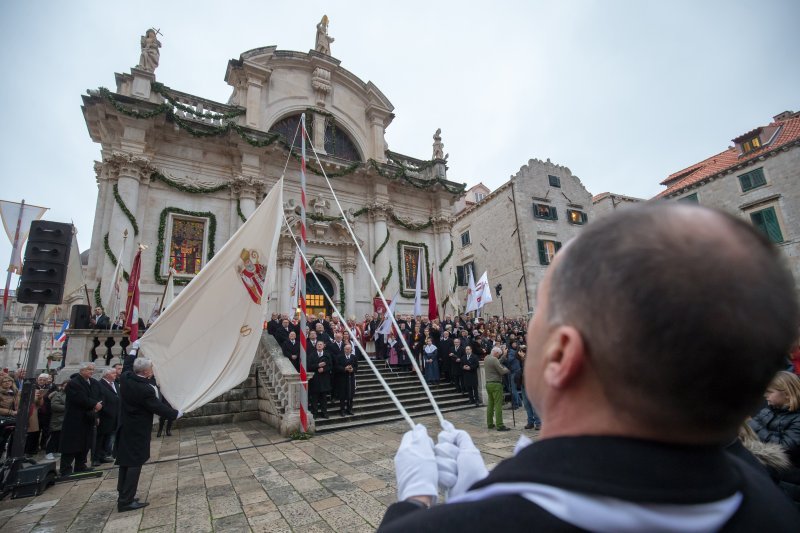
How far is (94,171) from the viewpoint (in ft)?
52.6

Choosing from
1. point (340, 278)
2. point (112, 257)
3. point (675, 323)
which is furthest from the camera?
point (340, 278)

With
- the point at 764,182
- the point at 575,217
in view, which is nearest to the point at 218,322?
the point at 575,217

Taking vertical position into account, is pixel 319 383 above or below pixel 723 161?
below

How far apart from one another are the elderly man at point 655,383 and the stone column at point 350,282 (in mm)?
17615

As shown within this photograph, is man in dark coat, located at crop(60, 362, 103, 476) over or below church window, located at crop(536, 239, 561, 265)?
below

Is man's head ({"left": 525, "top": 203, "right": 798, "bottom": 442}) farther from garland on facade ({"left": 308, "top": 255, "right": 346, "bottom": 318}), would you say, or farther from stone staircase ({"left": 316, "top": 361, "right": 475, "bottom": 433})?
garland on facade ({"left": 308, "top": 255, "right": 346, "bottom": 318})

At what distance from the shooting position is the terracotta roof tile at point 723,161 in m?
21.8

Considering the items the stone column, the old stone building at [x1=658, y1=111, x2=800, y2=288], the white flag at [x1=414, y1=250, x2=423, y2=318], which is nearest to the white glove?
the white flag at [x1=414, y1=250, x2=423, y2=318]

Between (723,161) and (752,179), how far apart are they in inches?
136

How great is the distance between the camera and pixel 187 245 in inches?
618

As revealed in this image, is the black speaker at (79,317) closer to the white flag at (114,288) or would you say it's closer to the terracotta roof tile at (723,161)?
the white flag at (114,288)

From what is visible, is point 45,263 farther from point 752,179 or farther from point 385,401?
point 752,179

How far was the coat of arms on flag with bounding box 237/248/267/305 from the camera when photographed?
254 inches

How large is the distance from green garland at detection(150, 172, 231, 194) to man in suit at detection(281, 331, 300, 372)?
8.91m
